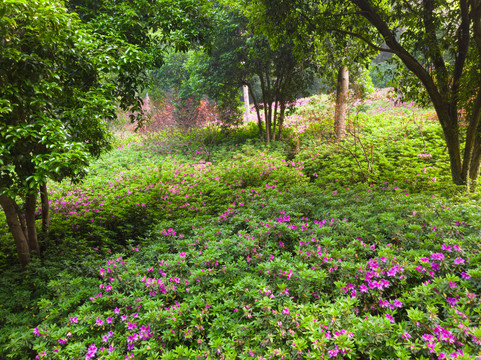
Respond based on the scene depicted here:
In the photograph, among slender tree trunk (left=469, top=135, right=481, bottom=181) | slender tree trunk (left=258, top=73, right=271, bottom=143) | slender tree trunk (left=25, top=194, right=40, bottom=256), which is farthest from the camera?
slender tree trunk (left=258, top=73, right=271, bottom=143)

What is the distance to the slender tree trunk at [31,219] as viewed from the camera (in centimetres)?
374

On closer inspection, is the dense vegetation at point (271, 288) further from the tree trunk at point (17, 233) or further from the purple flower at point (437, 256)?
the tree trunk at point (17, 233)

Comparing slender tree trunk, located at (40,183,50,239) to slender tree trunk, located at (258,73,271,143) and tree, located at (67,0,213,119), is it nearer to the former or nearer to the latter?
tree, located at (67,0,213,119)

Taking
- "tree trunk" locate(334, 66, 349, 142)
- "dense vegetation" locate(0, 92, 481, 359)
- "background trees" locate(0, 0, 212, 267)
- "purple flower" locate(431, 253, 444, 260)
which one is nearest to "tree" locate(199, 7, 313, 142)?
"tree trunk" locate(334, 66, 349, 142)

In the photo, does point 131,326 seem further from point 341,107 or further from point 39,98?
point 341,107

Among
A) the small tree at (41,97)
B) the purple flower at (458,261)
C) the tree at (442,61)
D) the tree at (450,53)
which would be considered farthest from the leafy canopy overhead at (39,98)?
the tree at (442,61)

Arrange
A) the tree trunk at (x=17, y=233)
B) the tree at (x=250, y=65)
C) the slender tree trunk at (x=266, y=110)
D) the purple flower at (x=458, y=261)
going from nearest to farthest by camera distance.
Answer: the purple flower at (x=458, y=261) → the tree trunk at (x=17, y=233) → the tree at (x=250, y=65) → the slender tree trunk at (x=266, y=110)

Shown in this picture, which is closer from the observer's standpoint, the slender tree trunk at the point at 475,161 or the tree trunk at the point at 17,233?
the tree trunk at the point at 17,233

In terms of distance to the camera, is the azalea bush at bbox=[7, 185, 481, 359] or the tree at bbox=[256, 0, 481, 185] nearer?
the azalea bush at bbox=[7, 185, 481, 359]

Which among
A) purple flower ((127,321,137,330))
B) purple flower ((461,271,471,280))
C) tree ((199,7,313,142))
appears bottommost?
purple flower ((127,321,137,330))

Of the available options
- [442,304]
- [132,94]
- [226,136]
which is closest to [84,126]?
[132,94]

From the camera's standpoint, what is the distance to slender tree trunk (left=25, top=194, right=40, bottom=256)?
3744 mm

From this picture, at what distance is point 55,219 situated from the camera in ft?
17.3

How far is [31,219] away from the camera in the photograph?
12.4 ft
